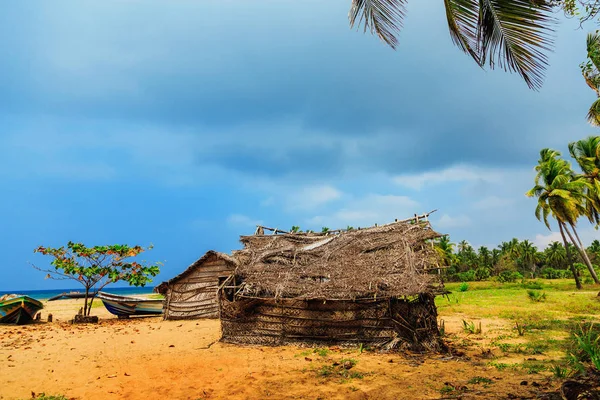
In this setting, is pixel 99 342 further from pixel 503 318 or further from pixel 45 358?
pixel 503 318

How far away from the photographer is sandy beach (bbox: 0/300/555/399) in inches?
261

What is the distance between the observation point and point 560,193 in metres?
26.0

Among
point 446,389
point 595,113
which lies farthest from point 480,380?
point 595,113

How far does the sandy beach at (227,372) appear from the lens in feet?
21.7

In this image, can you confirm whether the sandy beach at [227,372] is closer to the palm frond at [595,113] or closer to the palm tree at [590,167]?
the palm frond at [595,113]

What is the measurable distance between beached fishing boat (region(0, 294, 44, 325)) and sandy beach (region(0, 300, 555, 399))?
19.0 feet

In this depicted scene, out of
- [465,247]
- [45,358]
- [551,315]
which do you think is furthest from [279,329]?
[465,247]

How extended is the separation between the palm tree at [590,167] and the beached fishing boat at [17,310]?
34.2 meters

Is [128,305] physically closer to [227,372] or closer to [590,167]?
[227,372]

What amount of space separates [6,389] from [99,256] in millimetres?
11523

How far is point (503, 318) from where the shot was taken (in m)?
14.6

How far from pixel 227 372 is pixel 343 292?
12.1 feet

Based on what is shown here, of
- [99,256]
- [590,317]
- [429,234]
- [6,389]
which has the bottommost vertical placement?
[590,317]

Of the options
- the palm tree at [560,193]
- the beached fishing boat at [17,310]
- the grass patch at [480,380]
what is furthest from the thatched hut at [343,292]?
the palm tree at [560,193]
